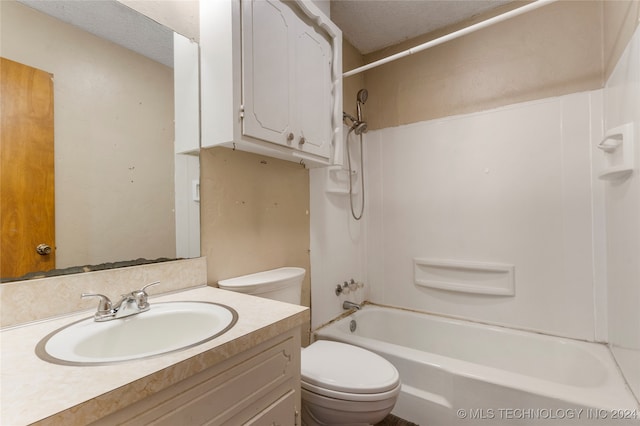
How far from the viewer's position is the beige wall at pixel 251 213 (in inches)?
49.6

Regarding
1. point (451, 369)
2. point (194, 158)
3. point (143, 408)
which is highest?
point (194, 158)

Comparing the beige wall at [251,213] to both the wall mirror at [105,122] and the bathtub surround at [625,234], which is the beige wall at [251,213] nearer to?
the wall mirror at [105,122]

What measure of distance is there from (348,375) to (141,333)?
80 centimetres

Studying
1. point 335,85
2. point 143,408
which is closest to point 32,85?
point 143,408

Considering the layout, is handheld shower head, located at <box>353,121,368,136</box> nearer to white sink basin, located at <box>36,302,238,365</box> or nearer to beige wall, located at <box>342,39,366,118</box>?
beige wall, located at <box>342,39,366,118</box>

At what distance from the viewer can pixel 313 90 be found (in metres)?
1.43

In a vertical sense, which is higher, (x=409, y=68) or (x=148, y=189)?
(x=409, y=68)

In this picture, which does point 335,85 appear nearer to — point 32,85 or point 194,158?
point 194,158

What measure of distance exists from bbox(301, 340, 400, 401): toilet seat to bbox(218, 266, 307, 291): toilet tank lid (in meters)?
0.37

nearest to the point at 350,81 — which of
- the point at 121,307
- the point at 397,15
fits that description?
the point at 397,15

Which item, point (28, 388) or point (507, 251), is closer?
point (28, 388)

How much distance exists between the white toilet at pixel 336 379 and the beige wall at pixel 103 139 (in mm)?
416

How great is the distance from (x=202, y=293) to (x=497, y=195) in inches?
72.9

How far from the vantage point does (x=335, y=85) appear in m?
1.57
